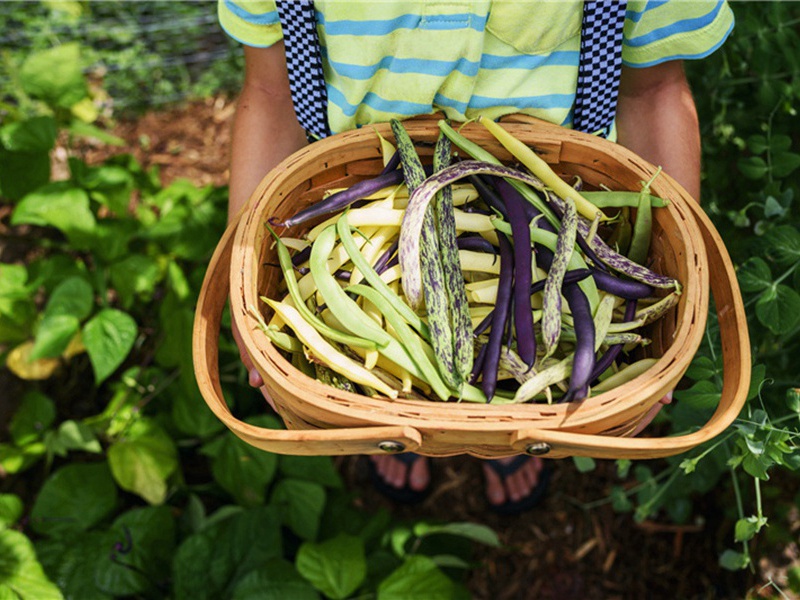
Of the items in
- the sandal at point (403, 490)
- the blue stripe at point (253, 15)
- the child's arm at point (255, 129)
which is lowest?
the sandal at point (403, 490)

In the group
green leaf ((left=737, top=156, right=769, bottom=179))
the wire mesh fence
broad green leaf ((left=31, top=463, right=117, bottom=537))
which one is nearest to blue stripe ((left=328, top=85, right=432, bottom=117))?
green leaf ((left=737, top=156, right=769, bottom=179))

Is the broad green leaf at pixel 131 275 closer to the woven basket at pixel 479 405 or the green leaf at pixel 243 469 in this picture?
the green leaf at pixel 243 469

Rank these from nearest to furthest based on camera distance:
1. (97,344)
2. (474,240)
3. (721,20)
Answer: (721,20), (474,240), (97,344)

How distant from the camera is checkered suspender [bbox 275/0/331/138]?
1482 mm

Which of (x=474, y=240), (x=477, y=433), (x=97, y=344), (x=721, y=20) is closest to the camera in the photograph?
(x=477, y=433)

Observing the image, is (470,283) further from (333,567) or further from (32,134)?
(32,134)

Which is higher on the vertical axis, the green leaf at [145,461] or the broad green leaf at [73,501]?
the green leaf at [145,461]

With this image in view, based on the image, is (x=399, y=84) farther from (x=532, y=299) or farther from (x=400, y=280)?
(x=532, y=299)

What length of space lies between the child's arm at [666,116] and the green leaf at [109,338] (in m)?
1.68

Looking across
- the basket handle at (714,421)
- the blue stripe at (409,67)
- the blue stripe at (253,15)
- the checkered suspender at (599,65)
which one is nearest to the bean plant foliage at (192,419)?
the basket handle at (714,421)

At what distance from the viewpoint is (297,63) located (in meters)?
1.57

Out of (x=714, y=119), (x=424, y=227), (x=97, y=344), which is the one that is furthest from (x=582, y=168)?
(x=97, y=344)

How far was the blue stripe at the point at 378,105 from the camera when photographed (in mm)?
1619

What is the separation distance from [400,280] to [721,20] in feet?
2.90
